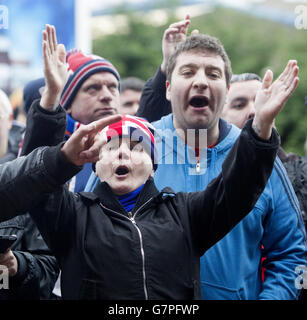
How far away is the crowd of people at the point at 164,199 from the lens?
2205 mm

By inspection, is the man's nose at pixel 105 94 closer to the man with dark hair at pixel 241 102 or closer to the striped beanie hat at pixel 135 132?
the man with dark hair at pixel 241 102

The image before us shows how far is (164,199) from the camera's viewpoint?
2.47 meters

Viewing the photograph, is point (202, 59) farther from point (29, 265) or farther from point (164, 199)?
point (29, 265)

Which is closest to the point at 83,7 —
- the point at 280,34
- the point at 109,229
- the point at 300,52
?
the point at 109,229

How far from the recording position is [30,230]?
2.84m

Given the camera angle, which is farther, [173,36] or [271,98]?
[173,36]

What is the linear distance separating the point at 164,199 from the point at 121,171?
0.76ft

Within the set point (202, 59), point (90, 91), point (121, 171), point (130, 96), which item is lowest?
point (121, 171)

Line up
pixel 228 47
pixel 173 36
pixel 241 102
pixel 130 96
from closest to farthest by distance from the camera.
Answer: pixel 173 36, pixel 241 102, pixel 130 96, pixel 228 47

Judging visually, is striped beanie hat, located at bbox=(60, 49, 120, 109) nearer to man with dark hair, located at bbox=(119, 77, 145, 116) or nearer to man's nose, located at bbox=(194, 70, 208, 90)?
man's nose, located at bbox=(194, 70, 208, 90)

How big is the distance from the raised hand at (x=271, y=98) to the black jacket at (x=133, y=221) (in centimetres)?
5

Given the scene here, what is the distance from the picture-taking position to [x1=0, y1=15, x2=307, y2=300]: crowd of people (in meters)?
2.21

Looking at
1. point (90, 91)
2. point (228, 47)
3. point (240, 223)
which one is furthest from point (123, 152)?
point (228, 47)
